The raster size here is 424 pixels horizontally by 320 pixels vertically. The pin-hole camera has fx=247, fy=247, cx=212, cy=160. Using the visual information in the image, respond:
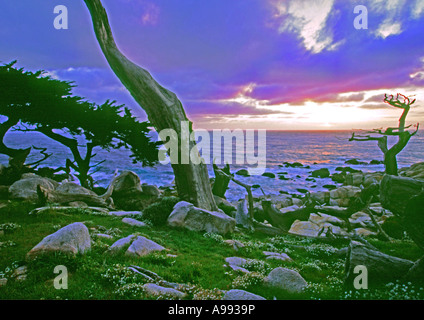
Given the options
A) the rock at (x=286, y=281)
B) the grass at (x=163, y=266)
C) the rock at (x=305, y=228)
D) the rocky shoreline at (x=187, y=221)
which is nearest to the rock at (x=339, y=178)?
the rocky shoreline at (x=187, y=221)

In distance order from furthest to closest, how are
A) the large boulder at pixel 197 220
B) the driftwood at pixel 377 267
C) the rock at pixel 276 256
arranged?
1. the large boulder at pixel 197 220
2. the rock at pixel 276 256
3. the driftwood at pixel 377 267

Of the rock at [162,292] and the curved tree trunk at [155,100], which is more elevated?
the curved tree trunk at [155,100]

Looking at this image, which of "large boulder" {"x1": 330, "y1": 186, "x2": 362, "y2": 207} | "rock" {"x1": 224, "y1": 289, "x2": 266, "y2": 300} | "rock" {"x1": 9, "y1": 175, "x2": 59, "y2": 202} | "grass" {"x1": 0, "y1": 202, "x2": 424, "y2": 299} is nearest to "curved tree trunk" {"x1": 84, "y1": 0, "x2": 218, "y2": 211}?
"grass" {"x1": 0, "y1": 202, "x2": 424, "y2": 299}

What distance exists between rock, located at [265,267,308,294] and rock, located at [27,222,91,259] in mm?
5797

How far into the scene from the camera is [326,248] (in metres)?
12.7

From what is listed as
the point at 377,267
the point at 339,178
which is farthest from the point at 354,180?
the point at 377,267

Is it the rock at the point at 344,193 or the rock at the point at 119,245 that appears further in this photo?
the rock at the point at 344,193

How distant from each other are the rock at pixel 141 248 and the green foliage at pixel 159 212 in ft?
14.5

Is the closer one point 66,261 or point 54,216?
point 66,261

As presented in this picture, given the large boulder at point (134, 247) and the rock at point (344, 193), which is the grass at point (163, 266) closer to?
the large boulder at point (134, 247)

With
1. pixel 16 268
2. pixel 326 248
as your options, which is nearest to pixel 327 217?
pixel 326 248

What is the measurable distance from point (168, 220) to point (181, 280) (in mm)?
7045

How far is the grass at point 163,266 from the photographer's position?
598 cm
